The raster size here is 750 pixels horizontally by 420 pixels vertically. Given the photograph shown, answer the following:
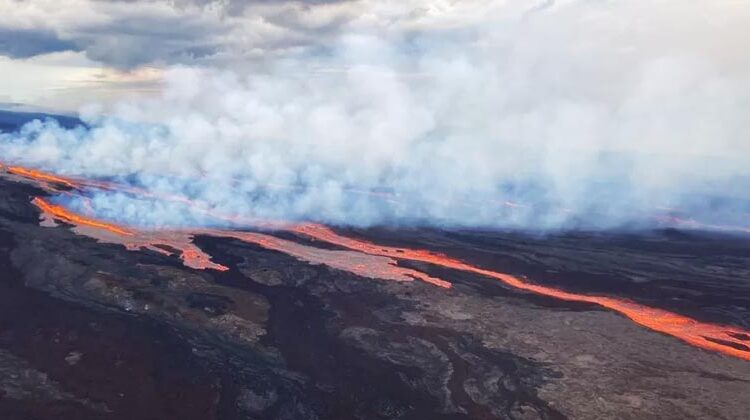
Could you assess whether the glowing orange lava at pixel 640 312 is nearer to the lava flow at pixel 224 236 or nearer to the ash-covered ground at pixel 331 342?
the ash-covered ground at pixel 331 342

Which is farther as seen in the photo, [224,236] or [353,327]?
[224,236]

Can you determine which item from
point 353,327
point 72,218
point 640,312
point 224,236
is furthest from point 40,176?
point 640,312

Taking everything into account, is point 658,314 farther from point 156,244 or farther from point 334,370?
point 156,244

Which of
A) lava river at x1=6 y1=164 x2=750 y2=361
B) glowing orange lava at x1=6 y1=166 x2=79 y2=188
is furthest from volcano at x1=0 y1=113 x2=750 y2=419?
glowing orange lava at x1=6 y1=166 x2=79 y2=188

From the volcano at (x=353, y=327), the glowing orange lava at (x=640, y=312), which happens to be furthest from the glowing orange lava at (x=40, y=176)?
the glowing orange lava at (x=640, y=312)

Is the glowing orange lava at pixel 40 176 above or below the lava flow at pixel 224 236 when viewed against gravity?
above

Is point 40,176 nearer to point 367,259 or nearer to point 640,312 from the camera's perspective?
point 367,259

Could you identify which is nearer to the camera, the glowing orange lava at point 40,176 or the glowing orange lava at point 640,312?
the glowing orange lava at point 640,312
